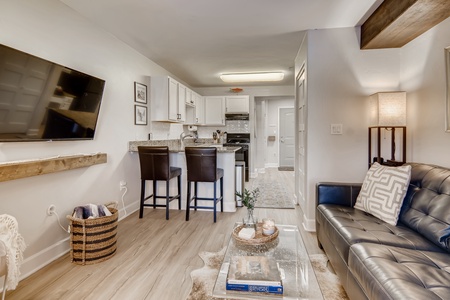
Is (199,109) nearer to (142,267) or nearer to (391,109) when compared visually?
(391,109)

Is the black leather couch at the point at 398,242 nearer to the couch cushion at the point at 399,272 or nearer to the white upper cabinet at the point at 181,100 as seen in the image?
the couch cushion at the point at 399,272

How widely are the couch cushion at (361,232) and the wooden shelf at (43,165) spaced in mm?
2413

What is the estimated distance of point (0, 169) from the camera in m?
Result: 1.74

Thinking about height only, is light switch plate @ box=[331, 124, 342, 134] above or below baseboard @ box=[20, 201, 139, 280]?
above

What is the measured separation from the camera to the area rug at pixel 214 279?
5.79 feet

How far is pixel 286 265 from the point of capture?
62.6 inches

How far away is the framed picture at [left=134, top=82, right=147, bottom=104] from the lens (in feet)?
12.6

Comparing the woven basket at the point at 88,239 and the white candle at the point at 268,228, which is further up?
the white candle at the point at 268,228

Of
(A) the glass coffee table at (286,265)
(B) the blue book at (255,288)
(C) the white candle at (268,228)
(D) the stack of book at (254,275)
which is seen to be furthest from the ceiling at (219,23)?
(B) the blue book at (255,288)

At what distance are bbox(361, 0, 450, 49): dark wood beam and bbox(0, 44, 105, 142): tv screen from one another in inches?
118

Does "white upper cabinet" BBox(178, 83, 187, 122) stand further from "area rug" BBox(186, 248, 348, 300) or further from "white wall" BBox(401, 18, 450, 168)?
"white wall" BBox(401, 18, 450, 168)

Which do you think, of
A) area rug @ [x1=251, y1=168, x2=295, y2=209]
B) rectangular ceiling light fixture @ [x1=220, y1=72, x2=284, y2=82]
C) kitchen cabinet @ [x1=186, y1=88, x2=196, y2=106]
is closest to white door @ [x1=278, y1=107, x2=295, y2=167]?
area rug @ [x1=251, y1=168, x2=295, y2=209]

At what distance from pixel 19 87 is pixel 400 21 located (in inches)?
127

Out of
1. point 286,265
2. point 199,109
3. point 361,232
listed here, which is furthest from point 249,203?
point 199,109
